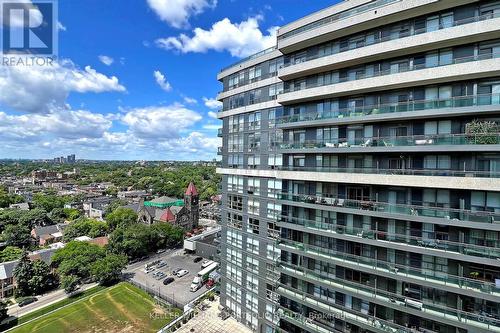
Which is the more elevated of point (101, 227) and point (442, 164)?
point (442, 164)

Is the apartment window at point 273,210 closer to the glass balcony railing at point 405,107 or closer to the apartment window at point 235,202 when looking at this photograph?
the apartment window at point 235,202

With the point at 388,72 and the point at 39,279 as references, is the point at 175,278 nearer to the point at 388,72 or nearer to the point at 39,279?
the point at 39,279

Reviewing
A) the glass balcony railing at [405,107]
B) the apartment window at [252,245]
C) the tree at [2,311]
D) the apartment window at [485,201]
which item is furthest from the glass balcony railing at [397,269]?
the tree at [2,311]

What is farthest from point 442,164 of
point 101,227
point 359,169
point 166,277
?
point 101,227

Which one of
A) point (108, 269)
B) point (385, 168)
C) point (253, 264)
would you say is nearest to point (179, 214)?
point (108, 269)

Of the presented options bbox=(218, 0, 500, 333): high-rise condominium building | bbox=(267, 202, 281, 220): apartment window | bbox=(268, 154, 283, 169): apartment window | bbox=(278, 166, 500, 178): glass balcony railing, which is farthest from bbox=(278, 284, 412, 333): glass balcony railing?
bbox=(268, 154, 283, 169): apartment window

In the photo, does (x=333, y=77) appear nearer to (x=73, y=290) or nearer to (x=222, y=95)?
(x=222, y=95)
